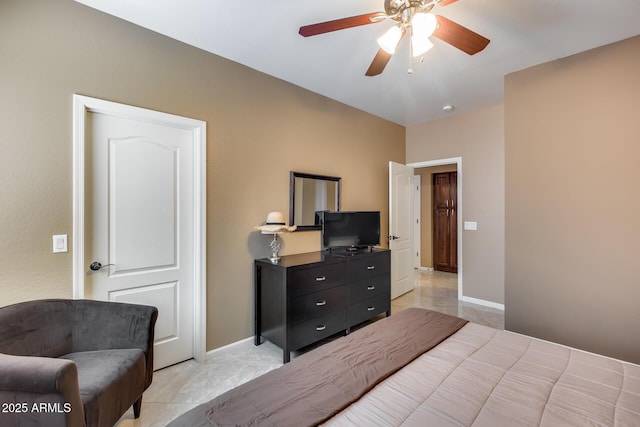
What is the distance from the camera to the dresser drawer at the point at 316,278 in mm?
2365

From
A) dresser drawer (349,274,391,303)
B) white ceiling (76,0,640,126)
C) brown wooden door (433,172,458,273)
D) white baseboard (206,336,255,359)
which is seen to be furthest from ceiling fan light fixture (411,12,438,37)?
brown wooden door (433,172,458,273)

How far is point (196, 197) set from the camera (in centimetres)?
236

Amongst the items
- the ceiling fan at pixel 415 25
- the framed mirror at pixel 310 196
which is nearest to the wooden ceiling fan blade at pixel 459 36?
the ceiling fan at pixel 415 25

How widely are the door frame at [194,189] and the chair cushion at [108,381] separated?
561 millimetres

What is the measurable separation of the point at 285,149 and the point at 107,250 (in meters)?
1.78

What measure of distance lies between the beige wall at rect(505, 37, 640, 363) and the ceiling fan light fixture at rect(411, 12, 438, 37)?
1843mm

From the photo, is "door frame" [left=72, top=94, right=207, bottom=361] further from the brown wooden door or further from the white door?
the brown wooden door

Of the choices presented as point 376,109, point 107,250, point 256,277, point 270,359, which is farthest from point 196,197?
point 376,109

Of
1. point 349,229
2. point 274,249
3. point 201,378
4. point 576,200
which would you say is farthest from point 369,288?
point 576,200

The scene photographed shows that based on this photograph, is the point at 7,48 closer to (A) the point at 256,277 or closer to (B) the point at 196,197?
(B) the point at 196,197

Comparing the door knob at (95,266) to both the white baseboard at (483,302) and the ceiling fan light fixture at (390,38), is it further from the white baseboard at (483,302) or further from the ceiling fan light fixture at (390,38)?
the white baseboard at (483,302)

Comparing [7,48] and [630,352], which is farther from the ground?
[7,48]

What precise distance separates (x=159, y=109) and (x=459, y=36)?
2152 mm

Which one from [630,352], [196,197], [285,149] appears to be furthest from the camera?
[285,149]
